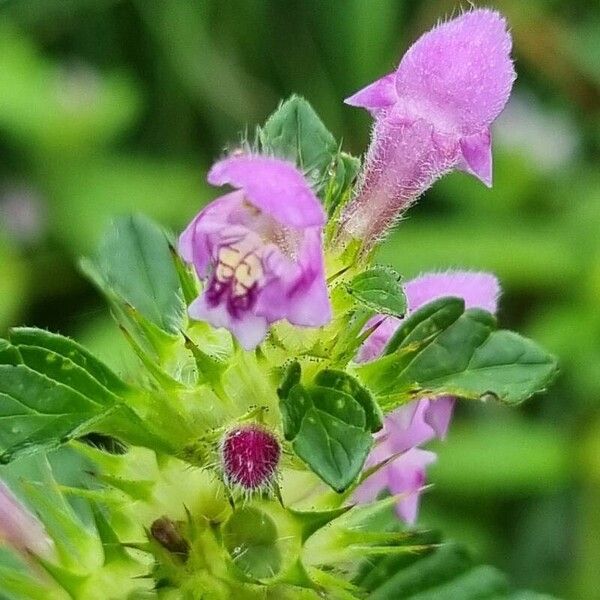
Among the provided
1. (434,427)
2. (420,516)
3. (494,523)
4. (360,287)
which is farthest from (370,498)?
(494,523)

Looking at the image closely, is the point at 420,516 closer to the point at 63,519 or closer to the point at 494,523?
the point at 494,523

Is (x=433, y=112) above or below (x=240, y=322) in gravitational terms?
above

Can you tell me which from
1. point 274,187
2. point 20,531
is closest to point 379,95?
point 274,187

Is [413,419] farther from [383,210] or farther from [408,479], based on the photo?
[383,210]

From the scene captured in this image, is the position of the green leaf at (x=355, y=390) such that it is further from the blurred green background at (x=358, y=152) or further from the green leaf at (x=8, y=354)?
the blurred green background at (x=358, y=152)

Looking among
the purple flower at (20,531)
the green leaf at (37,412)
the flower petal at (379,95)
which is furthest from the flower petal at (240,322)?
the purple flower at (20,531)

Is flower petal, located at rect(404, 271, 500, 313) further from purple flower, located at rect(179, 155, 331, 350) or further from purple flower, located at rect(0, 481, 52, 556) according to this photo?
purple flower, located at rect(0, 481, 52, 556)

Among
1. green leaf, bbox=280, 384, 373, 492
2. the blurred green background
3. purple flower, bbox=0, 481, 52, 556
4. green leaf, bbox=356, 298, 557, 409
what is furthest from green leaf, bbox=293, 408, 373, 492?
the blurred green background
